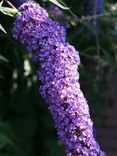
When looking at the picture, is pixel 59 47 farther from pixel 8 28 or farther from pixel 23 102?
pixel 23 102

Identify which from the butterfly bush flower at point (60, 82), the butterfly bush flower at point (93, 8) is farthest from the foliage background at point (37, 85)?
the butterfly bush flower at point (60, 82)

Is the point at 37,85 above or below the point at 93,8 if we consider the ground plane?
above

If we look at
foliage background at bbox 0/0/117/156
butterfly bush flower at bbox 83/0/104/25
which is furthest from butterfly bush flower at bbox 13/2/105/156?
foliage background at bbox 0/0/117/156

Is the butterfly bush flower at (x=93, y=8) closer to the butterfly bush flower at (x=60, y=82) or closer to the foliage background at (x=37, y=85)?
the foliage background at (x=37, y=85)

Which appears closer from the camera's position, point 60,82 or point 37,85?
point 60,82

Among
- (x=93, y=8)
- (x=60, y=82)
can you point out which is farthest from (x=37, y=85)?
(x=60, y=82)

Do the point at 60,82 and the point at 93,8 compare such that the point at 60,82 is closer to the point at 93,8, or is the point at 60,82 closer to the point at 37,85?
the point at 93,8
